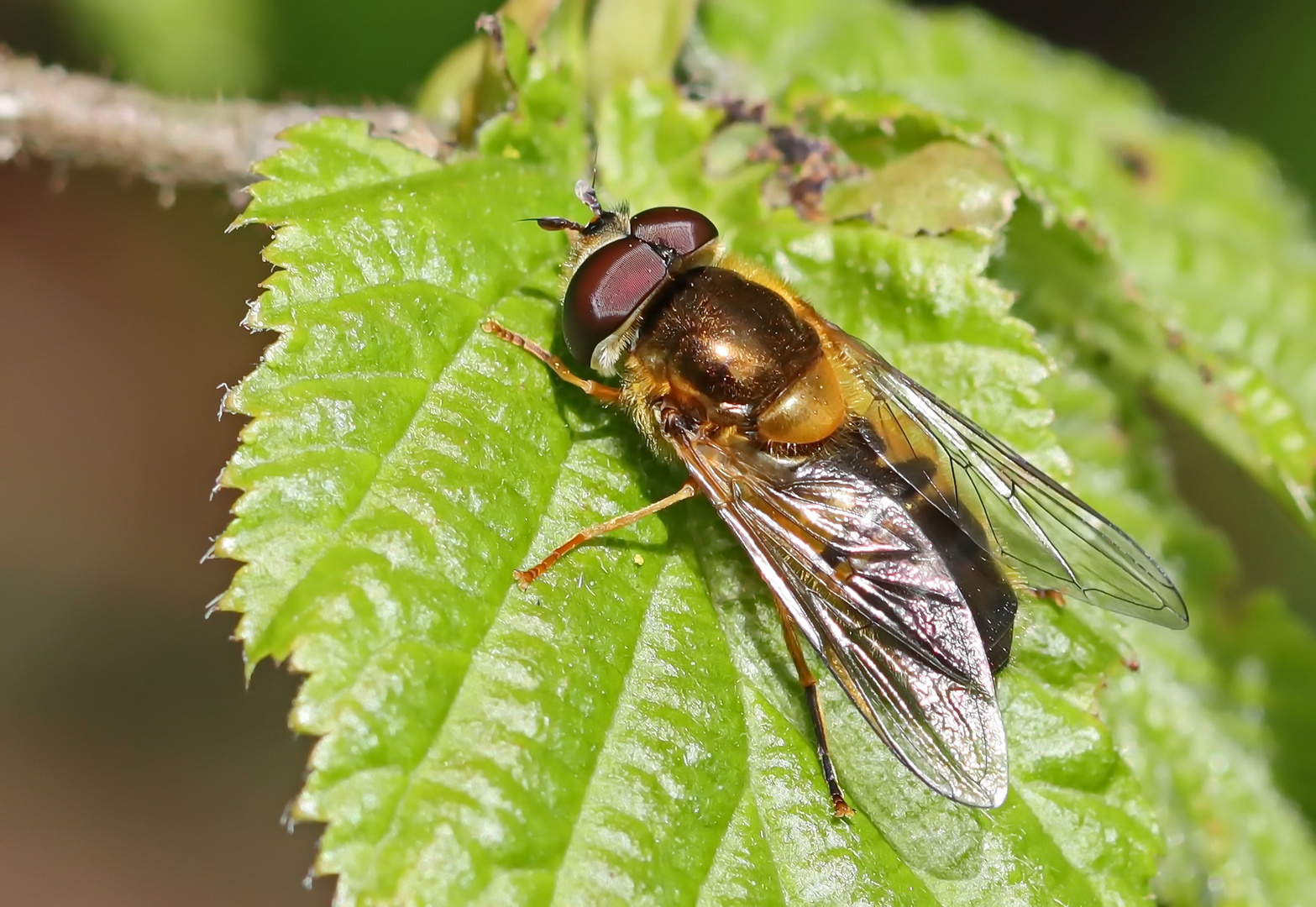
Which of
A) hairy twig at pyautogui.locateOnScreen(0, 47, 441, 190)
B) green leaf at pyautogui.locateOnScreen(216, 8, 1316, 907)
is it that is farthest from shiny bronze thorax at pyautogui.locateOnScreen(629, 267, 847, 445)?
hairy twig at pyautogui.locateOnScreen(0, 47, 441, 190)

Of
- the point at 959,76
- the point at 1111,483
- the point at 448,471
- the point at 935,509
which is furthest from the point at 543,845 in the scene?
the point at 959,76

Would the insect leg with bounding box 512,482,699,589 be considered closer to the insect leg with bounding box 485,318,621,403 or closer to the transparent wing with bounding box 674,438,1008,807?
the transparent wing with bounding box 674,438,1008,807

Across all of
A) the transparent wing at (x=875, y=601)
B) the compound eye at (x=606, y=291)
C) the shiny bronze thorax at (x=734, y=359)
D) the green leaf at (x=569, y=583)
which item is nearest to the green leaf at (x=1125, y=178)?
the green leaf at (x=569, y=583)

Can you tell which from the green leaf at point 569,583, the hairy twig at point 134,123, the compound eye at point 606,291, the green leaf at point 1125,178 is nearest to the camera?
the green leaf at point 569,583

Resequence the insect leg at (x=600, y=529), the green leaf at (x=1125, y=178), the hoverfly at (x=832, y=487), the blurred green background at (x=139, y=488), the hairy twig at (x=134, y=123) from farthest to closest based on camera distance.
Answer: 1. the blurred green background at (x=139, y=488)
2. the green leaf at (x=1125, y=178)
3. the hairy twig at (x=134, y=123)
4. the hoverfly at (x=832, y=487)
5. the insect leg at (x=600, y=529)

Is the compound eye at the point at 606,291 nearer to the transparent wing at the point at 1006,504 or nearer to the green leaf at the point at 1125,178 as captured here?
the transparent wing at the point at 1006,504

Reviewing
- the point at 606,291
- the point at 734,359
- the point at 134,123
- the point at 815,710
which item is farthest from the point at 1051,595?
the point at 134,123

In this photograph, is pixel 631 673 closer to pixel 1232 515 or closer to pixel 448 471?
pixel 448 471
